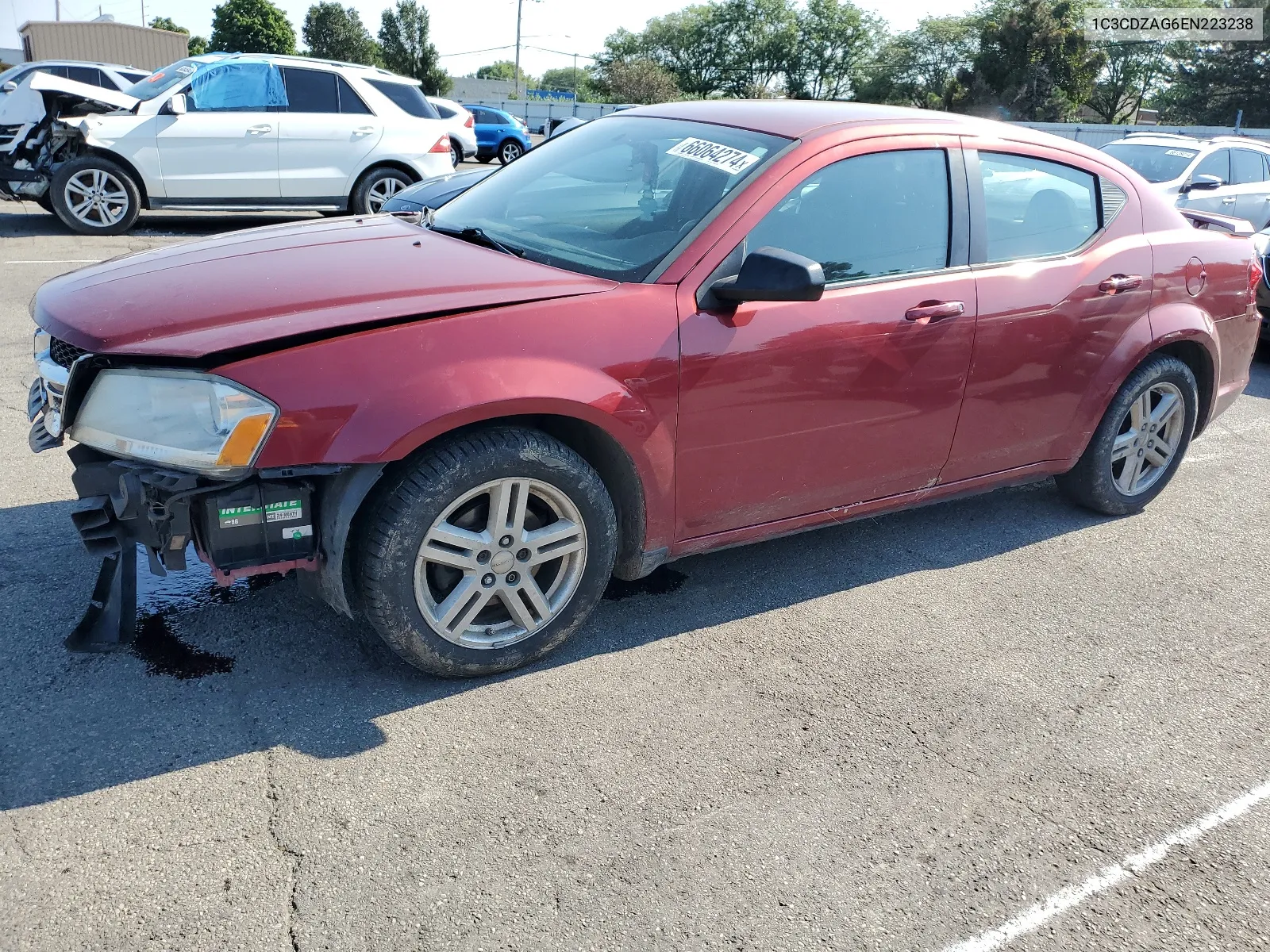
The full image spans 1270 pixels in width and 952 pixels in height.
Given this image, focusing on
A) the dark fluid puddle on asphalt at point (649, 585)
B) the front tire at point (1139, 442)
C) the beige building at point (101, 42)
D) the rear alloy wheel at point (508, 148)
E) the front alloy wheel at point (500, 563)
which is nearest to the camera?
the front alloy wheel at point (500, 563)

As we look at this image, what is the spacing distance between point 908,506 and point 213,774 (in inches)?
105

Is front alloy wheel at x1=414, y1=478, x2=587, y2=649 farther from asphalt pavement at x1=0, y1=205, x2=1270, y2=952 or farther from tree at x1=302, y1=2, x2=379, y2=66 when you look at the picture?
tree at x1=302, y1=2, x2=379, y2=66

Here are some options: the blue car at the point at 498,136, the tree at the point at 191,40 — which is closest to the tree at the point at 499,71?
the tree at the point at 191,40

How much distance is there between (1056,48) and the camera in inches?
2173

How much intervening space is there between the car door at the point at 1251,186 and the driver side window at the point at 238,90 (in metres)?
10.8

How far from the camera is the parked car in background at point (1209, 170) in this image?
1170 centimetres

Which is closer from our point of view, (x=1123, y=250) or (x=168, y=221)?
(x=1123, y=250)

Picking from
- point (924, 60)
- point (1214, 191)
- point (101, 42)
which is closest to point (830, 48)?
point (924, 60)

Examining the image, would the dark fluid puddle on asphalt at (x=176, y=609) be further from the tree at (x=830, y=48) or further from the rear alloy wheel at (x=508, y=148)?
the tree at (x=830, y=48)

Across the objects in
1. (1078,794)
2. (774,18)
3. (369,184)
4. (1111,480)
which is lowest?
(1078,794)

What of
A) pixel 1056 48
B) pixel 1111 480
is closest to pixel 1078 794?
pixel 1111 480

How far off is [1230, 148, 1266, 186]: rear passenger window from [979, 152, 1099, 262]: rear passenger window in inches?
388

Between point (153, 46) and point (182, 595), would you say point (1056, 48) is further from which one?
point (182, 595)

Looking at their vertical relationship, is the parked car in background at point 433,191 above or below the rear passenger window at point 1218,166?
below
